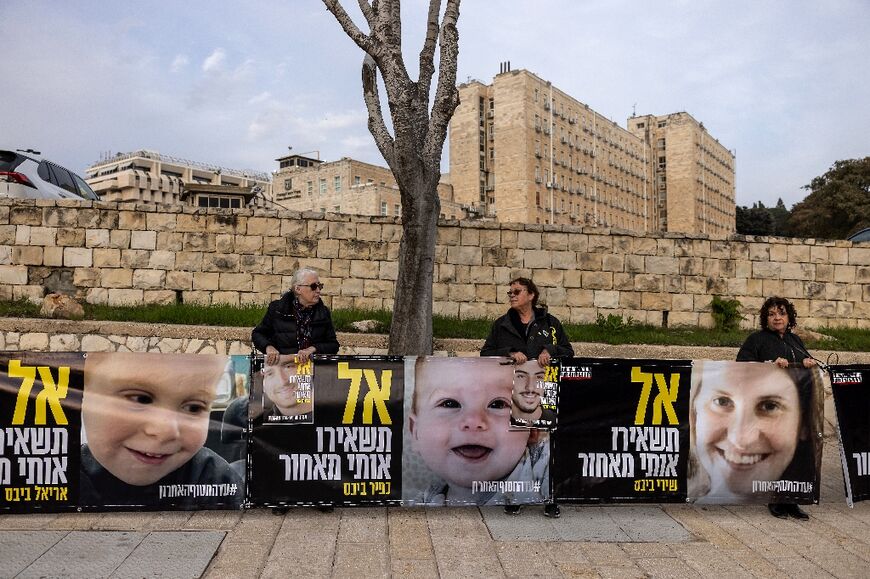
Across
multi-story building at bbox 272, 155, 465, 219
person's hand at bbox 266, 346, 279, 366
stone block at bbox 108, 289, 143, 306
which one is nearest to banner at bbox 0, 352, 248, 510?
person's hand at bbox 266, 346, 279, 366

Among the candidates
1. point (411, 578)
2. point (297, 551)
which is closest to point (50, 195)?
point (297, 551)

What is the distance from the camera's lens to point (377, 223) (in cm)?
1198

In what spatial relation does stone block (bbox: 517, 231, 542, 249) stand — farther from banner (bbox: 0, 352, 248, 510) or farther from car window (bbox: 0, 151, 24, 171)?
car window (bbox: 0, 151, 24, 171)

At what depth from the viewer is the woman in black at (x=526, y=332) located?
5.59 m

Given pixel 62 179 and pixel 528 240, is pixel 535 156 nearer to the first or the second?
pixel 528 240

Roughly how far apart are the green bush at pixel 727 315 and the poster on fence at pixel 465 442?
328 inches

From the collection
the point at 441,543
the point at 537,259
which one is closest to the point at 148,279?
the point at 537,259

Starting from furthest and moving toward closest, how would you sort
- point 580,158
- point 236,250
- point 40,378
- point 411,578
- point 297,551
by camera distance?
1. point 580,158
2. point 236,250
3. point 40,378
4. point 297,551
5. point 411,578

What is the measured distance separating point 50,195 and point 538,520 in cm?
1157

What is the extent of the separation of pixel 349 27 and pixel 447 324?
196 inches

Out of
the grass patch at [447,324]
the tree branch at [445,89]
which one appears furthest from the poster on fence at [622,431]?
the grass patch at [447,324]

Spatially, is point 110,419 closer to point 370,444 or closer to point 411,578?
point 370,444

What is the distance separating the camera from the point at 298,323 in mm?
5617

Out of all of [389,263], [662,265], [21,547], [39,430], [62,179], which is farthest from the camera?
[62,179]
